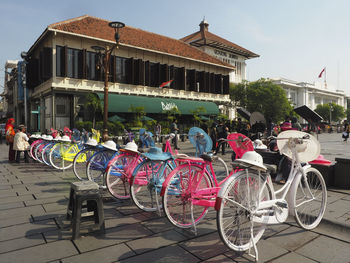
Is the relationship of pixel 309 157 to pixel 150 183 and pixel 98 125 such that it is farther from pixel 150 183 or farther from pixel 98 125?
pixel 98 125

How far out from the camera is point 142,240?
3.09 m

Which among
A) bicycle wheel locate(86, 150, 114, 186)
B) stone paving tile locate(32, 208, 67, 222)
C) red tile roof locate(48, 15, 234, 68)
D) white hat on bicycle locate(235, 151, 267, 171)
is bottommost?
stone paving tile locate(32, 208, 67, 222)

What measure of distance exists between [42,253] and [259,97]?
112ft

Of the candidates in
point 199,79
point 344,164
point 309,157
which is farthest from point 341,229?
point 199,79

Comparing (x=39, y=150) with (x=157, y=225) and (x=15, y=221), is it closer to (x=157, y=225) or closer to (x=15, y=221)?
(x=15, y=221)

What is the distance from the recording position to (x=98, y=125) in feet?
58.9

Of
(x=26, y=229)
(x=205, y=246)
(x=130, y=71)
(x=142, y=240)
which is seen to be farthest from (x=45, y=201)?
(x=130, y=71)

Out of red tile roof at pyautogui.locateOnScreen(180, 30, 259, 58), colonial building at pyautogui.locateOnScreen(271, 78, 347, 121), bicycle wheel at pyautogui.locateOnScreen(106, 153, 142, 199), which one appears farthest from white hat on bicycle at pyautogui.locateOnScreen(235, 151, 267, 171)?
colonial building at pyautogui.locateOnScreen(271, 78, 347, 121)

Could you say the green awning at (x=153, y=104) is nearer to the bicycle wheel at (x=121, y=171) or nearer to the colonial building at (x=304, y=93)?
the bicycle wheel at (x=121, y=171)

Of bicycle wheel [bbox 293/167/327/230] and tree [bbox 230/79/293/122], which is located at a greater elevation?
tree [bbox 230/79/293/122]

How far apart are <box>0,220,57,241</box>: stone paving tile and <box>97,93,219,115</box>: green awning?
15819 mm

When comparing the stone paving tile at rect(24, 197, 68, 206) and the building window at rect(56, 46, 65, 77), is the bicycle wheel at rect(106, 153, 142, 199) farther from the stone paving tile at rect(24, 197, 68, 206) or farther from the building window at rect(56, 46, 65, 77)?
the building window at rect(56, 46, 65, 77)

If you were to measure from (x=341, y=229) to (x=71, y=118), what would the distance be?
19414 mm

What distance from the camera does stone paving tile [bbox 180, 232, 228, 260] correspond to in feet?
9.10
